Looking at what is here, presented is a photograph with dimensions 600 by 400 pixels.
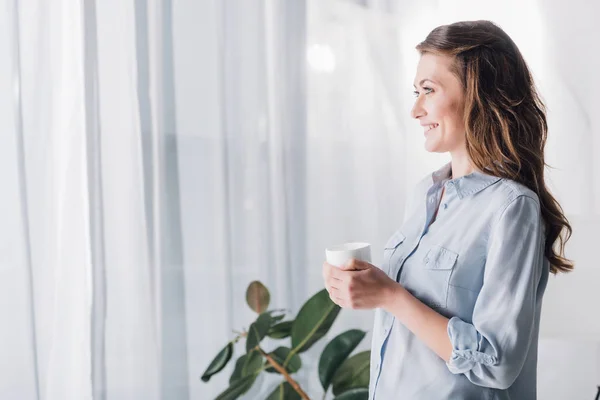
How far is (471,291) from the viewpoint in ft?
3.05

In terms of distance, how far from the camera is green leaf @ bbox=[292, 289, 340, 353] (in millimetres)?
1418

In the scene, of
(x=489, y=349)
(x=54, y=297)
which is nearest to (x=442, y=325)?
(x=489, y=349)

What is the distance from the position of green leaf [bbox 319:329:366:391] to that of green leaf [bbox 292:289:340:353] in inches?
2.4

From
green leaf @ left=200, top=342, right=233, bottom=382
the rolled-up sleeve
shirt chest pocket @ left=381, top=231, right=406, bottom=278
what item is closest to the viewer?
the rolled-up sleeve

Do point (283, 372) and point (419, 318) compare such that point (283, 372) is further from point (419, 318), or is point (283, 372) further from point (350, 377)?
point (419, 318)

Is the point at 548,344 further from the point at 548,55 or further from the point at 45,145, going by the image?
the point at 45,145

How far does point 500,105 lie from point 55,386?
1129mm

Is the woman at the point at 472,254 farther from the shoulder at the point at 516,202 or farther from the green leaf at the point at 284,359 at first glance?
the green leaf at the point at 284,359

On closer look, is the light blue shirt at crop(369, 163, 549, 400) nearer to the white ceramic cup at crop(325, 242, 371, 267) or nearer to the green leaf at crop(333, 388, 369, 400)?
the white ceramic cup at crop(325, 242, 371, 267)

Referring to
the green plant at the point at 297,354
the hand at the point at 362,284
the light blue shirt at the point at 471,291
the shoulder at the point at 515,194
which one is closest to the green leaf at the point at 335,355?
the green plant at the point at 297,354

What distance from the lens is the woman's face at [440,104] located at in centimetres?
98

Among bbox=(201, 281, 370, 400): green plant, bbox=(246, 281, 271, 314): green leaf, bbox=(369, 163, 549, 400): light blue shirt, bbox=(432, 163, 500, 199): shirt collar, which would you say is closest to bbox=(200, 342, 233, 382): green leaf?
bbox=(201, 281, 370, 400): green plant

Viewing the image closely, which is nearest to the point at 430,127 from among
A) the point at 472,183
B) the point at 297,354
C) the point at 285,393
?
the point at 472,183

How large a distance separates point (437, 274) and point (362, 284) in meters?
0.11
